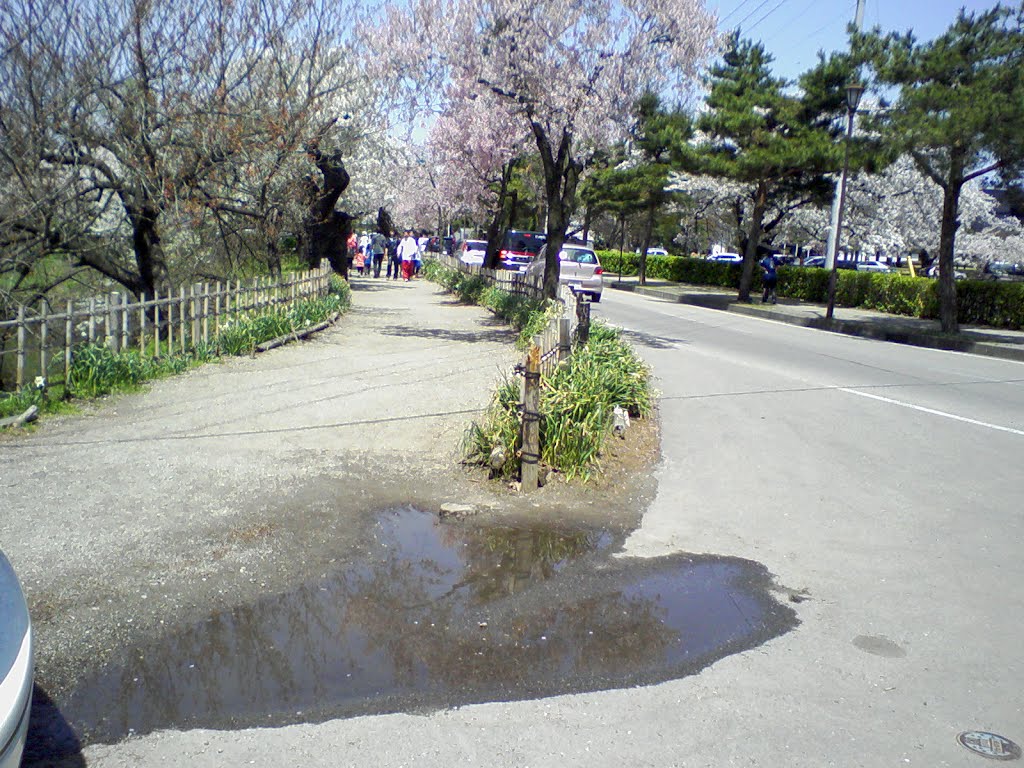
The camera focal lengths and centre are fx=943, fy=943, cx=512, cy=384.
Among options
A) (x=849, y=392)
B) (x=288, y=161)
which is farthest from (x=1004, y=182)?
(x=288, y=161)

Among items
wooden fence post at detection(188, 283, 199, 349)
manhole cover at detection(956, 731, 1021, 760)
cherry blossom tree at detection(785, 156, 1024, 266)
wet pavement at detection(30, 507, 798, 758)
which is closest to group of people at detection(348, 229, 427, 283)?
cherry blossom tree at detection(785, 156, 1024, 266)

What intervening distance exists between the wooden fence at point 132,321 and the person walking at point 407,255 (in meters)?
17.3

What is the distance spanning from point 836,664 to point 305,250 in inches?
868

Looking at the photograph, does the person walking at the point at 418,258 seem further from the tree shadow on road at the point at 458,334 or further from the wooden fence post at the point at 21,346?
the wooden fence post at the point at 21,346

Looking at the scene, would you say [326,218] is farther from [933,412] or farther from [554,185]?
[933,412]

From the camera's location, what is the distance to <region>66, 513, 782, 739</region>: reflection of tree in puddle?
410cm

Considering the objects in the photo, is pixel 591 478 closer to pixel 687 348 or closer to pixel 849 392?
pixel 849 392

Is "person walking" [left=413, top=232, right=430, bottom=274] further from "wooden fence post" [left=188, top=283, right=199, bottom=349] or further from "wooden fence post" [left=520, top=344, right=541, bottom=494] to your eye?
"wooden fence post" [left=520, top=344, right=541, bottom=494]

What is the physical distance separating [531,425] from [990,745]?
13.4ft

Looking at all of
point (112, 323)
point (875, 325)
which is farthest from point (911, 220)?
point (112, 323)

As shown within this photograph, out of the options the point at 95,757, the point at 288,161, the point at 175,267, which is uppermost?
the point at 288,161

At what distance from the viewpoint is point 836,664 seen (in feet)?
15.0

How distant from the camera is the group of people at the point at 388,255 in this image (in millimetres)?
35969

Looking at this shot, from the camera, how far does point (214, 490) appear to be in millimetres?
6984
